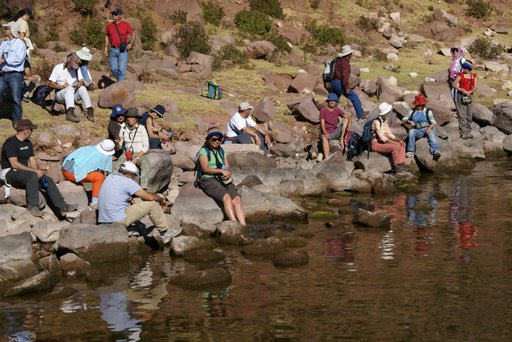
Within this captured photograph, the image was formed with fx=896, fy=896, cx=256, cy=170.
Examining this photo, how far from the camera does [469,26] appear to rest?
4097cm

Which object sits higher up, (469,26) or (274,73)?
(469,26)

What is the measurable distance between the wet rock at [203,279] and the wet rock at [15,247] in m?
2.57

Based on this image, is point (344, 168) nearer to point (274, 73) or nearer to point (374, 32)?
point (274, 73)

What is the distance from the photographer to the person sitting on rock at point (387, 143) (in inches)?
856

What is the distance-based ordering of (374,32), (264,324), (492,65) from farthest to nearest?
(374,32) → (492,65) → (264,324)

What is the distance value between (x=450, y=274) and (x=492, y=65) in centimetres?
2268

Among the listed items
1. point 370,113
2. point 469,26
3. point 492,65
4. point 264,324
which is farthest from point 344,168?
point 469,26

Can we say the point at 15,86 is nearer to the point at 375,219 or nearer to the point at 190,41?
the point at 375,219

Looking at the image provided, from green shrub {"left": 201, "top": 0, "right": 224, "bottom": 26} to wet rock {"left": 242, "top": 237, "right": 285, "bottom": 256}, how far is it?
2038cm

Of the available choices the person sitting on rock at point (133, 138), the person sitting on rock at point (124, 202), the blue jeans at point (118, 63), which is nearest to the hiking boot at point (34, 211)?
the person sitting on rock at point (124, 202)

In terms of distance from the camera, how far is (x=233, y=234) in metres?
15.0

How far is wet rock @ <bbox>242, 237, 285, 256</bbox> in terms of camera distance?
14.2 metres

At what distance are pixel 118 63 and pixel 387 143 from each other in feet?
23.7

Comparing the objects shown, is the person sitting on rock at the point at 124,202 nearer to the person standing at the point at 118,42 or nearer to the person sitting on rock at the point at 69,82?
the person sitting on rock at the point at 69,82
